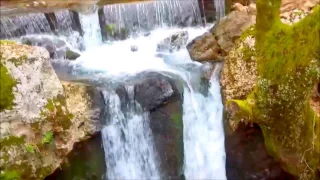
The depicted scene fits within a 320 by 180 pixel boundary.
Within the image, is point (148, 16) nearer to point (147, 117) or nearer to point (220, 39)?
point (220, 39)

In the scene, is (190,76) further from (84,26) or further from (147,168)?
(84,26)

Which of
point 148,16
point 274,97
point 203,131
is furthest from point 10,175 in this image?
point 148,16

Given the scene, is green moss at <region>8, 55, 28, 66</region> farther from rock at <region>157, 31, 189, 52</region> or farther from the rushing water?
rock at <region>157, 31, 189, 52</region>

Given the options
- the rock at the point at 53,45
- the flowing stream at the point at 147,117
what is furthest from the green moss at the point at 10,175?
the rock at the point at 53,45

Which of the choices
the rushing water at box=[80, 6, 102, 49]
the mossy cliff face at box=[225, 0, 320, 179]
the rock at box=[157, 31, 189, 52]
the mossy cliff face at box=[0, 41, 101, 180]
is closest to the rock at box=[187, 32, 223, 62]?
the rock at box=[157, 31, 189, 52]

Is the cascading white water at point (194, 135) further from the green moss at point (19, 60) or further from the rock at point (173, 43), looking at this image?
the green moss at point (19, 60)

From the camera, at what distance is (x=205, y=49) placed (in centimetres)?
951

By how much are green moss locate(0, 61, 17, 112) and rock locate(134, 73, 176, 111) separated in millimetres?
2266

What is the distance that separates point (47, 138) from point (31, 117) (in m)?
0.41

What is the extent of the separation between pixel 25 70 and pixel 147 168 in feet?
9.43

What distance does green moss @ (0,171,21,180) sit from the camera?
21.0ft

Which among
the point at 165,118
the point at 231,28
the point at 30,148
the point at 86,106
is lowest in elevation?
the point at 165,118

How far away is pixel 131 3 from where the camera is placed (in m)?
11.4

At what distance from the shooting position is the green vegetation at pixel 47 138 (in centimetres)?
683
